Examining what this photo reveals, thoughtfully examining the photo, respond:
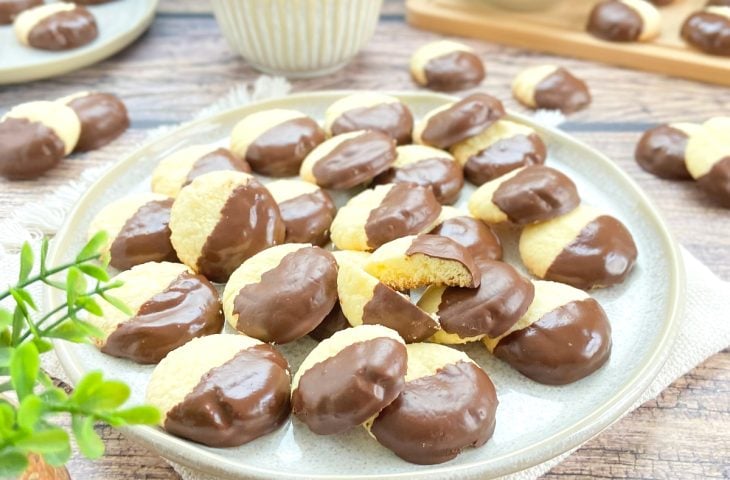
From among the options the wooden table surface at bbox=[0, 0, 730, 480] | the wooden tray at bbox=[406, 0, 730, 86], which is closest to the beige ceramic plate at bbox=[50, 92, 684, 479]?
the wooden table surface at bbox=[0, 0, 730, 480]

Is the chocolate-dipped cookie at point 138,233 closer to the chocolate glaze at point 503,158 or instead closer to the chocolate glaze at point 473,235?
the chocolate glaze at point 473,235

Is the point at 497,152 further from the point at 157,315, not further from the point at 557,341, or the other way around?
the point at 157,315

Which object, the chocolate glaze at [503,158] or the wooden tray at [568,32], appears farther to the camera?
the wooden tray at [568,32]

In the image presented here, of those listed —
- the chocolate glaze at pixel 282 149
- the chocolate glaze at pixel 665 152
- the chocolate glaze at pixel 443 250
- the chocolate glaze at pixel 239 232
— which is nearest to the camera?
the chocolate glaze at pixel 443 250

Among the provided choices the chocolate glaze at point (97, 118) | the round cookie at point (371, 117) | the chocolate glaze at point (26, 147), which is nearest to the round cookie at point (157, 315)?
the round cookie at point (371, 117)

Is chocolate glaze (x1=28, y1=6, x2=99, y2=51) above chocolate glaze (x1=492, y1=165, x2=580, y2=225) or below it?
above

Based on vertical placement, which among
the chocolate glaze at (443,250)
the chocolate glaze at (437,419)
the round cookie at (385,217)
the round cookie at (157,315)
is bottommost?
the chocolate glaze at (437,419)

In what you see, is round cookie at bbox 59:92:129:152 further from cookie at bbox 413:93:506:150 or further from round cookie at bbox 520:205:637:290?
round cookie at bbox 520:205:637:290
